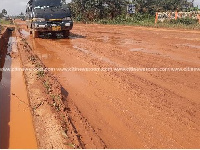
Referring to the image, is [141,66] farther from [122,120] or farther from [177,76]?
[122,120]

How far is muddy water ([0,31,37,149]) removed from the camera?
3.26 m

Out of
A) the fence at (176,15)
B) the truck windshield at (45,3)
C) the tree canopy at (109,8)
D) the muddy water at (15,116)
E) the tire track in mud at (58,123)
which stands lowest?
the muddy water at (15,116)

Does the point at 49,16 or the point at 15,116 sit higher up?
the point at 49,16

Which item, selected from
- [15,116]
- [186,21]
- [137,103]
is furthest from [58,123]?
[186,21]

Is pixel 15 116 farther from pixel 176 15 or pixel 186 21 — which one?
pixel 176 15

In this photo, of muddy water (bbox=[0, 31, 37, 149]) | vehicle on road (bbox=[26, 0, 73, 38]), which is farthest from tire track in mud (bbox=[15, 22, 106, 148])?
vehicle on road (bbox=[26, 0, 73, 38])

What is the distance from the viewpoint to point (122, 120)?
→ 140 inches

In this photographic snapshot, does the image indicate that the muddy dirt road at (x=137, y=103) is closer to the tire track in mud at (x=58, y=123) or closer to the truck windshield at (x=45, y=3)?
the tire track in mud at (x=58, y=123)

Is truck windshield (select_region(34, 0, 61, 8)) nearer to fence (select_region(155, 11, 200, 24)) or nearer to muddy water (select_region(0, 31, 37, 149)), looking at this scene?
muddy water (select_region(0, 31, 37, 149))

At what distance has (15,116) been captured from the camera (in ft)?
13.2

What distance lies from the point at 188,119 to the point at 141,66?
9.99 ft

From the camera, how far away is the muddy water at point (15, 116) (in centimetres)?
326

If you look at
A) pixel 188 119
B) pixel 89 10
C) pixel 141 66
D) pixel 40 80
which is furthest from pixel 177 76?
pixel 89 10

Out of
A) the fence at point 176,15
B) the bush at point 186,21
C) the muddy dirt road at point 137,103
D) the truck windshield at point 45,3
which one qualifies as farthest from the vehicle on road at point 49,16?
the fence at point 176,15
